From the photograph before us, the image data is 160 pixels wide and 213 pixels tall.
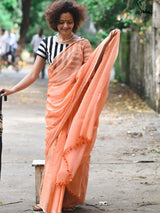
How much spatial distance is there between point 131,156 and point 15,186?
7.09 feet

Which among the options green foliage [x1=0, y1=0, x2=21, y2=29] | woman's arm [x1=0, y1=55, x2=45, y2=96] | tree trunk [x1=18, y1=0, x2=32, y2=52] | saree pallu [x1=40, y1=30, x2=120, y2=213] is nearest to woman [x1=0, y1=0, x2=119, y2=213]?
saree pallu [x1=40, y1=30, x2=120, y2=213]

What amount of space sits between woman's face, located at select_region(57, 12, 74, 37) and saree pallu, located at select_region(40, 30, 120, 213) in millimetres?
156

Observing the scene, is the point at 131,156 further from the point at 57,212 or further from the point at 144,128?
the point at 57,212

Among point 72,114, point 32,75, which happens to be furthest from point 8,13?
point 72,114

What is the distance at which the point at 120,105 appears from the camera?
12.9 meters

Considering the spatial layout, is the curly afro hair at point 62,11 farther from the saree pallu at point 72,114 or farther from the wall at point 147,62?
the wall at point 147,62

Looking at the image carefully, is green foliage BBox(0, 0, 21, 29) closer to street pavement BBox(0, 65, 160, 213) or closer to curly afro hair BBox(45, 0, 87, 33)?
street pavement BBox(0, 65, 160, 213)

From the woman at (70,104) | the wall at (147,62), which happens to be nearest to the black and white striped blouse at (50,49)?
the woman at (70,104)

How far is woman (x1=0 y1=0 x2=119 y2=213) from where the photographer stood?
172 inches

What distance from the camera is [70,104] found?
→ 4461 millimetres

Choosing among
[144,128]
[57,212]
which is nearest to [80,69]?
[57,212]

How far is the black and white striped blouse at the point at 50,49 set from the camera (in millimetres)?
4551

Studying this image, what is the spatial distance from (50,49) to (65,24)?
28 cm

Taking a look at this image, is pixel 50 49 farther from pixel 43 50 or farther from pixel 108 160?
pixel 108 160
